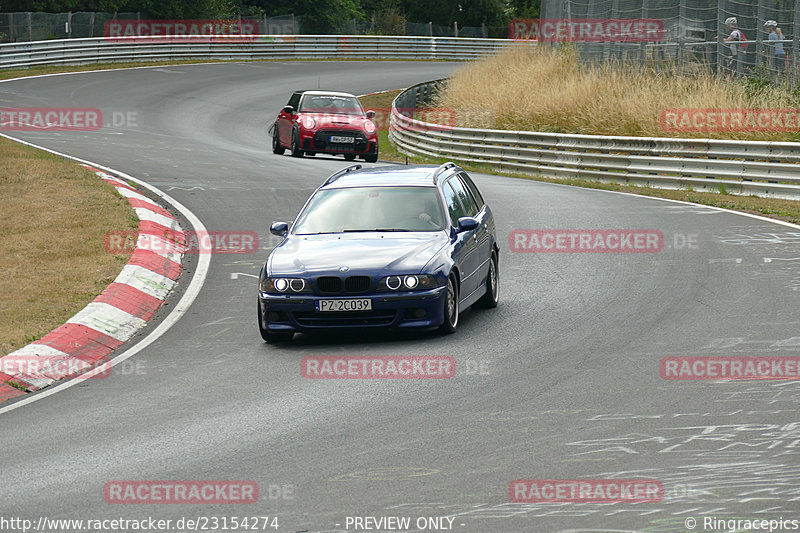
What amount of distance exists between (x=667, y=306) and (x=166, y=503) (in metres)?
6.90

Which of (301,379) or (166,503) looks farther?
(301,379)

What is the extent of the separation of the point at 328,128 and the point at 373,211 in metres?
18.1

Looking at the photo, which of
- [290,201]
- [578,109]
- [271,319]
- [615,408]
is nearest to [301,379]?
[271,319]

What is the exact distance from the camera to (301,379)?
9.56 metres

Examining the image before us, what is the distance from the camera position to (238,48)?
189ft

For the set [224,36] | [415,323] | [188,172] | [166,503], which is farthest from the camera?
[224,36]

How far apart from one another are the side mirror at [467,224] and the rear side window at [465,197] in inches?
32.8

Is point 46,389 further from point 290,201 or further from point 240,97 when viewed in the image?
point 240,97

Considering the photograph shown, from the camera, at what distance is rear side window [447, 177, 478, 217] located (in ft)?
42.0

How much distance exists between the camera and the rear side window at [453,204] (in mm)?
12148
